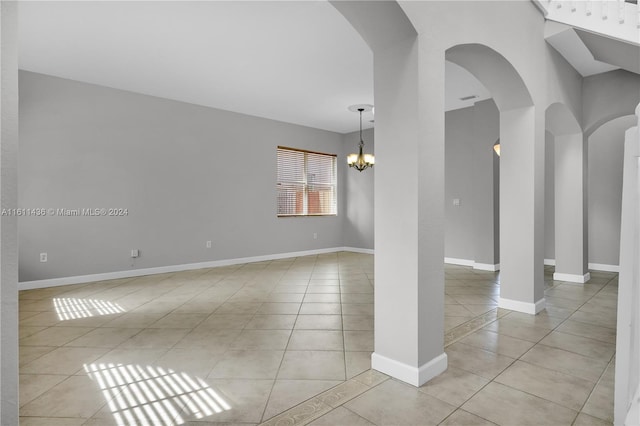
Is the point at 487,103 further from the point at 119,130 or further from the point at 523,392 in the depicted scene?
the point at 119,130

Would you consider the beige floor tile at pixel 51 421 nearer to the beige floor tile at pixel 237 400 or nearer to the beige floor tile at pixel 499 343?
the beige floor tile at pixel 237 400

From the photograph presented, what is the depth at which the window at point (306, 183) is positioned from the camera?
7324 millimetres

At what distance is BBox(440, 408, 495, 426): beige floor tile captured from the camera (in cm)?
165

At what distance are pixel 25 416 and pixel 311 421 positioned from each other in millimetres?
1518

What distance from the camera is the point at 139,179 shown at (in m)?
5.31

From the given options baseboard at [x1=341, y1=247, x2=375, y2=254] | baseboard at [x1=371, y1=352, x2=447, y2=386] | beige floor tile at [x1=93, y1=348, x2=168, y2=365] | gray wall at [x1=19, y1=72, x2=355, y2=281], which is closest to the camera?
baseboard at [x1=371, y1=352, x2=447, y2=386]

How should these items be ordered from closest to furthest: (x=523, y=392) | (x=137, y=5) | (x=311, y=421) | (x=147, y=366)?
(x=311, y=421), (x=523, y=392), (x=147, y=366), (x=137, y=5)

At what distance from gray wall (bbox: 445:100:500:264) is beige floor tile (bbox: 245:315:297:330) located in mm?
4137

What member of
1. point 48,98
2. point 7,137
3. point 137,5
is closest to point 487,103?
point 137,5

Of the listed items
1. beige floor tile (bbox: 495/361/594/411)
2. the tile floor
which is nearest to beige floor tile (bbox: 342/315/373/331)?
the tile floor

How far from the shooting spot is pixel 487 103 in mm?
5766

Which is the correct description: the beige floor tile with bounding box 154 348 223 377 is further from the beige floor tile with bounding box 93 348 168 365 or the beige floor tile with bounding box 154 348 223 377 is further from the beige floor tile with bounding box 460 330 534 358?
the beige floor tile with bounding box 460 330 534 358

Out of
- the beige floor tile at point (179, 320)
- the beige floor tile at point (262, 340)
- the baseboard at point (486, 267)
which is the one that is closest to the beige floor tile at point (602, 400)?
the beige floor tile at point (262, 340)

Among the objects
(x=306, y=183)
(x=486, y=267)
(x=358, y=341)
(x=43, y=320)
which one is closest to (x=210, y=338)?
(x=358, y=341)
